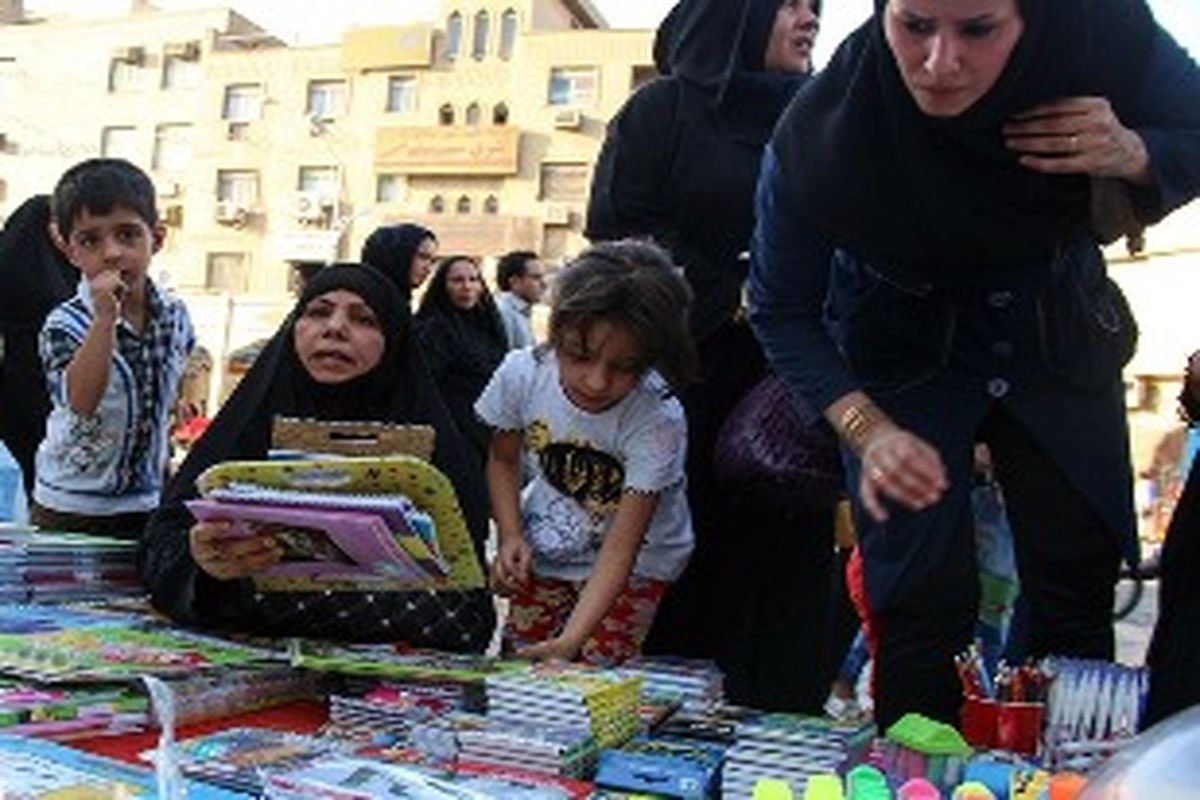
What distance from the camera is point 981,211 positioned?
6.35 feet

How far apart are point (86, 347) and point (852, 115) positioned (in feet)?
5.85

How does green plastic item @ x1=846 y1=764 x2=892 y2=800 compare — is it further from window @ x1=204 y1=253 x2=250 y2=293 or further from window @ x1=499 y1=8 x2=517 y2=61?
window @ x1=204 y1=253 x2=250 y2=293

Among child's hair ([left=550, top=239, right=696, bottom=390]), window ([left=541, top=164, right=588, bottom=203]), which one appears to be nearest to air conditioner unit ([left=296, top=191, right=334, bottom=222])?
window ([left=541, top=164, right=588, bottom=203])

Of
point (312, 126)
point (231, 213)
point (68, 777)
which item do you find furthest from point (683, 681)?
point (312, 126)

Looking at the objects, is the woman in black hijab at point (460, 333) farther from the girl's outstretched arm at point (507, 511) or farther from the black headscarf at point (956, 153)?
the black headscarf at point (956, 153)

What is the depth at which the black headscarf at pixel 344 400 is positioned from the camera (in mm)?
2537

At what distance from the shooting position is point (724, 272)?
2871 mm

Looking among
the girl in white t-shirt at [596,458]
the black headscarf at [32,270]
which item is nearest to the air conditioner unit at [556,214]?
the black headscarf at [32,270]

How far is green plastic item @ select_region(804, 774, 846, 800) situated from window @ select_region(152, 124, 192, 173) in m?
34.1

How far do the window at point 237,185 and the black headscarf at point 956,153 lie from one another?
103 feet

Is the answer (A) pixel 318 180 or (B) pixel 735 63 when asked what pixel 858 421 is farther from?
(A) pixel 318 180

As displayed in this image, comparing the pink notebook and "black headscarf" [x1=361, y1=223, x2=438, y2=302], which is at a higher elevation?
"black headscarf" [x1=361, y1=223, x2=438, y2=302]

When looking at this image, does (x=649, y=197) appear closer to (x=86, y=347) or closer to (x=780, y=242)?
(x=780, y=242)

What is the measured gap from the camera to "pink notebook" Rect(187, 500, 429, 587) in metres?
1.99
